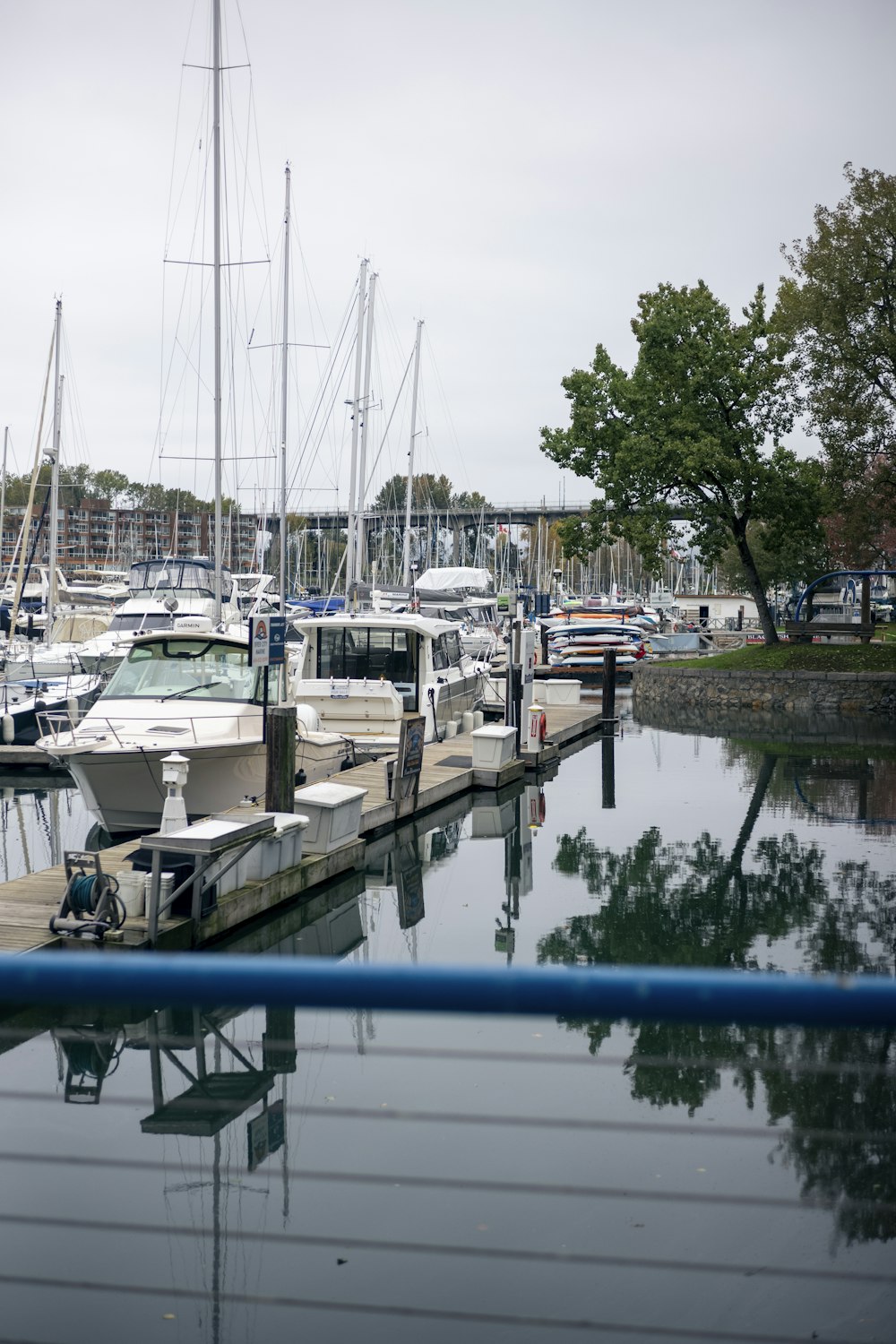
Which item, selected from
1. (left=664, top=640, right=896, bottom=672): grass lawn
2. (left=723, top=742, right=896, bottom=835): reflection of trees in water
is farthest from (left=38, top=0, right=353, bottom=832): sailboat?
(left=664, top=640, right=896, bottom=672): grass lawn

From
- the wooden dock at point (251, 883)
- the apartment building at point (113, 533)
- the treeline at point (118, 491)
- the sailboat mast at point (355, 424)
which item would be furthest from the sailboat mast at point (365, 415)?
the treeline at point (118, 491)

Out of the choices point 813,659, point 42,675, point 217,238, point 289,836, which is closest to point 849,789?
point 289,836

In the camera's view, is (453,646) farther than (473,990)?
Yes

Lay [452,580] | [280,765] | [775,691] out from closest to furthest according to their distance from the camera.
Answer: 1. [280,765]
2. [775,691]
3. [452,580]

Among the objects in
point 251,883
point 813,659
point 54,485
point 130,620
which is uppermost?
point 54,485

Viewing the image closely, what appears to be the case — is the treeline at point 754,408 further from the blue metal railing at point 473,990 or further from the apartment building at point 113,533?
the apartment building at point 113,533

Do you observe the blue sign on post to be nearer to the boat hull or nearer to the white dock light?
the boat hull

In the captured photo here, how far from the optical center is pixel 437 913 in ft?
42.7

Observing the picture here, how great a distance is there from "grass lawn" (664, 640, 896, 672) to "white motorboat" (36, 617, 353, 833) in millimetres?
23119

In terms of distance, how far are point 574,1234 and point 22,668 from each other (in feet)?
81.9

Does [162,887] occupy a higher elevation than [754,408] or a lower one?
lower

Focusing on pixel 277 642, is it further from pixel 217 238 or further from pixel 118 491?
pixel 118 491

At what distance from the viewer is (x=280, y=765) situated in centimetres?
1298

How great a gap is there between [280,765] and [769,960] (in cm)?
519
